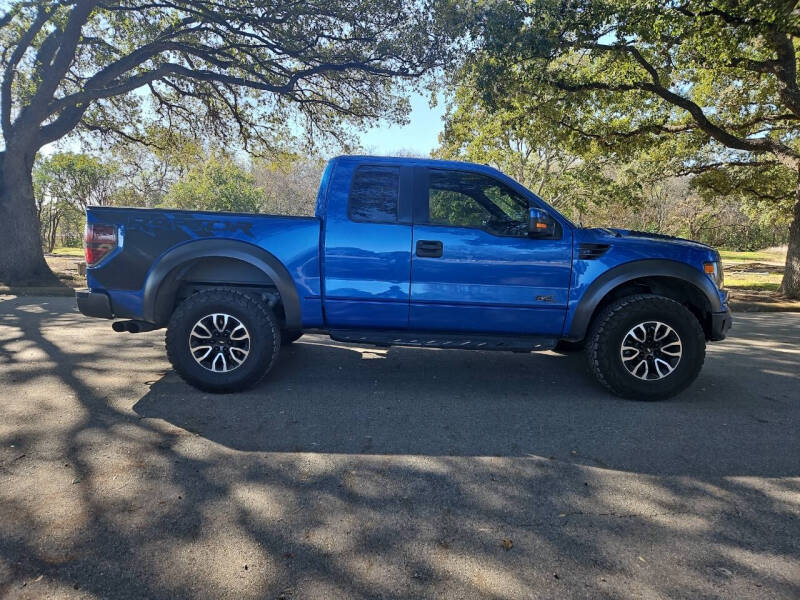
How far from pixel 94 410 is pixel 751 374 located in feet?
Result: 20.8

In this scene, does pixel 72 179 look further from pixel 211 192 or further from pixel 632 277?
pixel 632 277

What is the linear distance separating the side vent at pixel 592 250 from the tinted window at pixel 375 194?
5.37ft

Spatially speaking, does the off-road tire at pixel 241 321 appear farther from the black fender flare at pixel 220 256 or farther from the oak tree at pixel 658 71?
the oak tree at pixel 658 71

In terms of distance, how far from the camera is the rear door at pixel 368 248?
12.7 feet

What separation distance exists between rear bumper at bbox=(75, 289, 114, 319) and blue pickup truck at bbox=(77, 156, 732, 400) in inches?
0.4

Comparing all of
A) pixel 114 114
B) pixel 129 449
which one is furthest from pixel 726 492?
pixel 114 114

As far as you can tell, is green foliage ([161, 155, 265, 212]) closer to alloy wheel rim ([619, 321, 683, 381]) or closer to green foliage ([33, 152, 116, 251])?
green foliage ([33, 152, 116, 251])

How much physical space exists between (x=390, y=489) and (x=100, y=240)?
10.7 ft

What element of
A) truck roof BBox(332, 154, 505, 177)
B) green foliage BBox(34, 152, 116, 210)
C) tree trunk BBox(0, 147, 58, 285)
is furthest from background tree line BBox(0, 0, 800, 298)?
green foliage BBox(34, 152, 116, 210)

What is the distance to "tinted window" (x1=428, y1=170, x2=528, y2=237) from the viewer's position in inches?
156

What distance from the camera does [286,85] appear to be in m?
10.4

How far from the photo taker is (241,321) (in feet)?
12.6

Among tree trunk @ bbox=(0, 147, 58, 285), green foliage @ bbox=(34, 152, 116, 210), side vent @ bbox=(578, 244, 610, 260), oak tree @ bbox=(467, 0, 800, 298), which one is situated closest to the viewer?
side vent @ bbox=(578, 244, 610, 260)

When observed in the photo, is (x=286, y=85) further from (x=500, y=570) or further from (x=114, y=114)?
(x=500, y=570)
